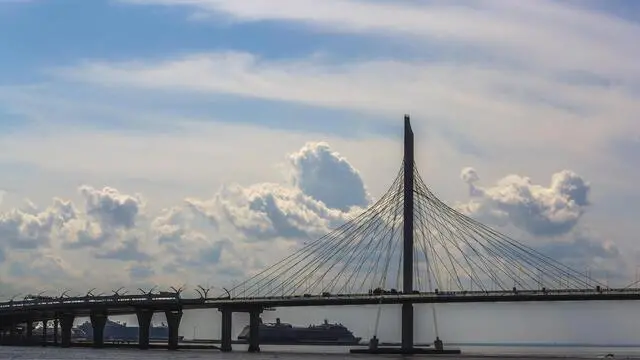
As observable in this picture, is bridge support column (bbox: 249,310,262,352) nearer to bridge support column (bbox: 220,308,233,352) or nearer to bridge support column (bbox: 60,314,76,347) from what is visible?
bridge support column (bbox: 220,308,233,352)

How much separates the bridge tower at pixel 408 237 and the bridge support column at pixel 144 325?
5358 centimetres

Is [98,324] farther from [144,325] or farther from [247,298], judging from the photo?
[247,298]

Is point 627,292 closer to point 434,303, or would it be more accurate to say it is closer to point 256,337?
point 434,303

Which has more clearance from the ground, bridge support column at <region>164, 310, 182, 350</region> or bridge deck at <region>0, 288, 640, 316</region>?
bridge deck at <region>0, 288, 640, 316</region>

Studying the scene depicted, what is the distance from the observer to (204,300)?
163375 millimetres

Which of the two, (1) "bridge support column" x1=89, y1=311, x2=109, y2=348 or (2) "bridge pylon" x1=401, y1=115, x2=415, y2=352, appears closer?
(2) "bridge pylon" x1=401, y1=115, x2=415, y2=352

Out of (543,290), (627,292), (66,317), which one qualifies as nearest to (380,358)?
(543,290)

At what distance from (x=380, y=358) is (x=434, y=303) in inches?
531

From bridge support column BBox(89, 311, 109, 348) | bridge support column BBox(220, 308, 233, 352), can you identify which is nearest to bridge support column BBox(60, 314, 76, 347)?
bridge support column BBox(89, 311, 109, 348)

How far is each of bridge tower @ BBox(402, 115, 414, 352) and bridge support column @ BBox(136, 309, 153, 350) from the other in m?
53.6

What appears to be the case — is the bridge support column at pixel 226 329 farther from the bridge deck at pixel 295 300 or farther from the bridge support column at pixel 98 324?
the bridge support column at pixel 98 324

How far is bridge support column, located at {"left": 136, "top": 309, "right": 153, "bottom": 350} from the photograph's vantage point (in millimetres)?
174000

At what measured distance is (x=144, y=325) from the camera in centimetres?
17488

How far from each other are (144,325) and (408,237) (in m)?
64.2
